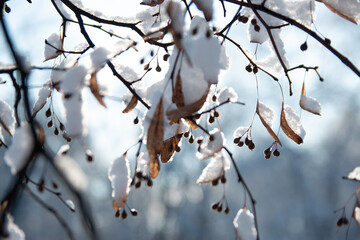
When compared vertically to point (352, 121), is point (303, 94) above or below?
below

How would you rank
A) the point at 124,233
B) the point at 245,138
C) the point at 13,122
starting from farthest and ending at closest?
the point at 124,233 < the point at 245,138 < the point at 13,122

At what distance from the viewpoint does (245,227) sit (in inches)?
39.0

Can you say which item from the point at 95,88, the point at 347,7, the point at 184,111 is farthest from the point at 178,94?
the point at 347,7

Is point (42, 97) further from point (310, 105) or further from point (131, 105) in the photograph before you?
point (310, 105)

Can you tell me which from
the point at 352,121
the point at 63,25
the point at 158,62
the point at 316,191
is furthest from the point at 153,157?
the point at 316,191

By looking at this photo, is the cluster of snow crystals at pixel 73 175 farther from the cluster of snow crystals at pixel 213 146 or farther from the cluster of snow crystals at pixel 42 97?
the cluster of snow crystals at pixel 42 97

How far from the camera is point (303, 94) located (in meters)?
1.03

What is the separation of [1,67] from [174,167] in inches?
448

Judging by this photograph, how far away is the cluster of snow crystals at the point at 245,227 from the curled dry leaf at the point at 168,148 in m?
0.28

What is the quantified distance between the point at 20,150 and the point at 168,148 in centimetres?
42

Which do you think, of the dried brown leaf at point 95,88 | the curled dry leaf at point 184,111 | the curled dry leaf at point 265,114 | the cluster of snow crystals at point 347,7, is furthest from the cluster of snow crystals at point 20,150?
the cluster of snow crystals at point 347,7

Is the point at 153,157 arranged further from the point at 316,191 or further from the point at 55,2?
the point at 316,191

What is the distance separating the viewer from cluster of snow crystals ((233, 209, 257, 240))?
0.97 metres

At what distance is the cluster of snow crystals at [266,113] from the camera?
40.7 inches
